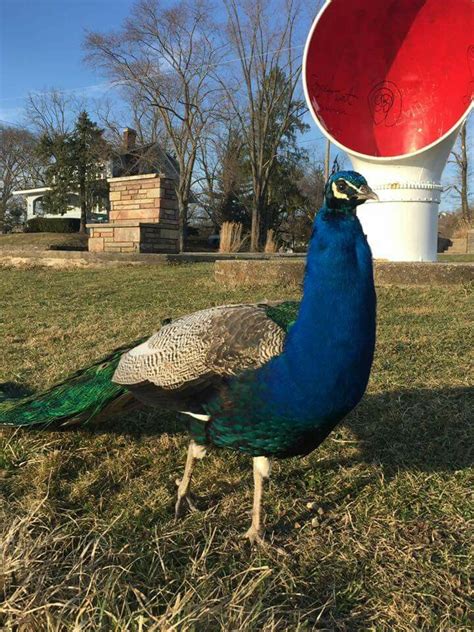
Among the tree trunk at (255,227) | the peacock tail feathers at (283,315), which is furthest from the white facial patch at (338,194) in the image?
the tree trunk at (255,227)

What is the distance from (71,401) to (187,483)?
0.59 m

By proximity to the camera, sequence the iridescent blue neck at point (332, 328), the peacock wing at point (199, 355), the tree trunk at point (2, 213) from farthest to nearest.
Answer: the tree trunk at point (2, 213) → the peacock wing at point (199, 355) → the iridescent blue neck at point (332, 328)

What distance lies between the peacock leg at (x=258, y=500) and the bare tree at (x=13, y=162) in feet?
129

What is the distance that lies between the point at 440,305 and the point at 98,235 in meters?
7.94

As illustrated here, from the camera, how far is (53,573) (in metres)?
1.41

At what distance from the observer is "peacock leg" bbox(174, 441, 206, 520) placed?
1.97 metres

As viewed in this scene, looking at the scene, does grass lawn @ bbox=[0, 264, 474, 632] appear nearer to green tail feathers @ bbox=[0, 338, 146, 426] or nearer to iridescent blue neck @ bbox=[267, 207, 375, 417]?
green tail feathers @ bbox=[0, 338, 146, 426]

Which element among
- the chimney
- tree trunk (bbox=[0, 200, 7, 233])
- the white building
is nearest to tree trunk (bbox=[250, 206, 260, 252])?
the chimney

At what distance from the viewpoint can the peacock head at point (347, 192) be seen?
1.65 meters

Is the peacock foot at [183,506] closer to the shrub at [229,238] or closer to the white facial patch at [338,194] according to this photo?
the white facial patch at [338,194]

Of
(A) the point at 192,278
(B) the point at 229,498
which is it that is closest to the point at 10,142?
(A) the point at 192,278

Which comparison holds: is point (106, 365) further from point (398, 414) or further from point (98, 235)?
point (98, 235)

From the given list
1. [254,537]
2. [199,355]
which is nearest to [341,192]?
[199,355]

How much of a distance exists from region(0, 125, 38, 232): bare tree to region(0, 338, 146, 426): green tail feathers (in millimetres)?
38686
